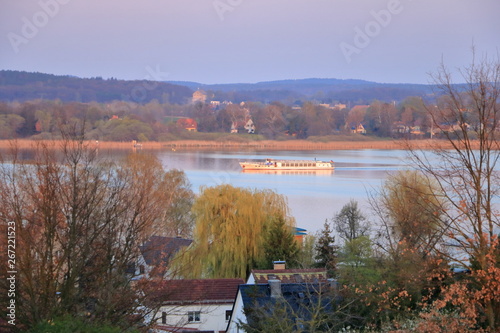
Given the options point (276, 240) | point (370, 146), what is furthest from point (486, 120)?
point (370, 146)

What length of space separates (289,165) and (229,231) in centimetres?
4349

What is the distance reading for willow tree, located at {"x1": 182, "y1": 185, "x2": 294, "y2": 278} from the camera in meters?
17.4

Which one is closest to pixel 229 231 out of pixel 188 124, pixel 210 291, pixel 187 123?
pixel 210 291

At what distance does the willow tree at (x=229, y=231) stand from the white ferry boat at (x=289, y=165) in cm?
3605

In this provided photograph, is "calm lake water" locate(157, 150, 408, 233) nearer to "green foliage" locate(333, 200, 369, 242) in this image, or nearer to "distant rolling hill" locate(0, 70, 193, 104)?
"green foliage" locate(333, 200, 369, 242)

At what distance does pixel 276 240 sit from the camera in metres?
16.6

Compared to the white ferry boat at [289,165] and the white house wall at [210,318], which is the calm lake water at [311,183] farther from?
the white house wall at [210,318]

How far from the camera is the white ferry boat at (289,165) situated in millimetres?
56344

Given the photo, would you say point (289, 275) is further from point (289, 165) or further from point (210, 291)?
point (289, 165)

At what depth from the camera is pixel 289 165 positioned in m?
61.0

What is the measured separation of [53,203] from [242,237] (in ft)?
37.8

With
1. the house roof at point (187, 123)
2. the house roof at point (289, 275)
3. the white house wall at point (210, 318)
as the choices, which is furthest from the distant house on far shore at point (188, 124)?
the house roof at point (289, 275)

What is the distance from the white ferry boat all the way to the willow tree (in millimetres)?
36047

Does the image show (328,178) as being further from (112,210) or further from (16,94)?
(16,94)
